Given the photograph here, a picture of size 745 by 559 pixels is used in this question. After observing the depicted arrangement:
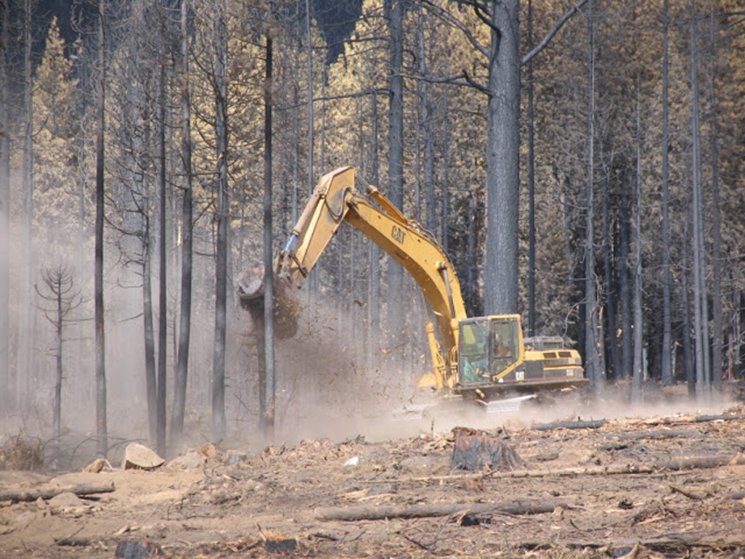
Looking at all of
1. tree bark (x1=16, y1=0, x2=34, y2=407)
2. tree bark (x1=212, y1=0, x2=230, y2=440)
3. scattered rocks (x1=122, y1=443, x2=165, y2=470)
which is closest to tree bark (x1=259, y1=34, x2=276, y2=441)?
tree bark (x1=212, y1=0, x2=230, y2=440)

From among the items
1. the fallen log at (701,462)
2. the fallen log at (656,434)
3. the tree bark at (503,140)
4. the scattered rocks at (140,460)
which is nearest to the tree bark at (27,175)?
the tree bark at (503,140)

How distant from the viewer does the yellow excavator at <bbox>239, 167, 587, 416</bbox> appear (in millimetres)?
16470

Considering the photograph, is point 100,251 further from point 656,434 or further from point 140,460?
point 656,434

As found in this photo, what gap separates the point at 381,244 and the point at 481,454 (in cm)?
741

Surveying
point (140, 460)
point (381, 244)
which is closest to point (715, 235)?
point (381, 244)

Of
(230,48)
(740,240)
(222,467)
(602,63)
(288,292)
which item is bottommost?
(222,467)

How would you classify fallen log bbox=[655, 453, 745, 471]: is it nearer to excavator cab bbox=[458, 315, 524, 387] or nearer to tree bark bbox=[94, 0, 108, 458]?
excavator cab bbox=[458, 315, 524, 387]

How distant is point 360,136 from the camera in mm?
38750

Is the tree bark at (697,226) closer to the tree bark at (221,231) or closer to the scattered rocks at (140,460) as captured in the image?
the tree bark at (221,231)

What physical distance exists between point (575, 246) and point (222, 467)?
87.4ft

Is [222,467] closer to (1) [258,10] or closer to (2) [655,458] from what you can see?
(2) [655,458]

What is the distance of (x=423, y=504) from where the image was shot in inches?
335

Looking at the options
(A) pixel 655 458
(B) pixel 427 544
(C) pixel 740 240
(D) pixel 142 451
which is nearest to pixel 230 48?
(D) pixel 142 451

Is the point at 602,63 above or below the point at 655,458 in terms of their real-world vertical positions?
above
